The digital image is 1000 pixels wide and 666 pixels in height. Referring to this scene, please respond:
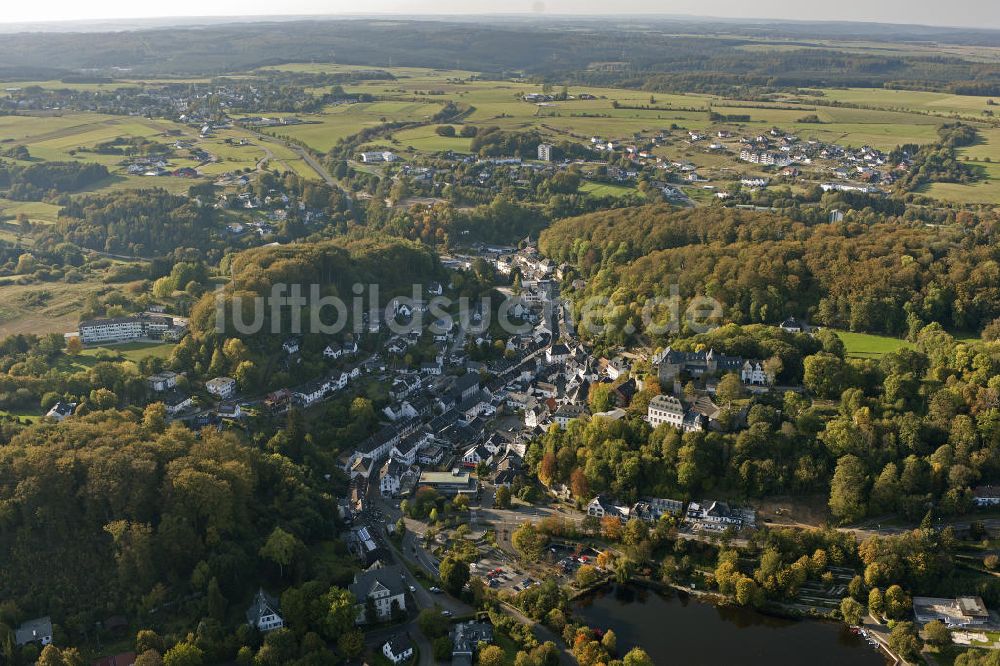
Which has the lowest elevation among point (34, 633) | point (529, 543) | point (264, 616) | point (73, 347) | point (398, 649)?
point (398, 649)

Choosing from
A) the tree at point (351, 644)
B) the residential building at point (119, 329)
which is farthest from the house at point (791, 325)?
the residential building at point (119, 329)

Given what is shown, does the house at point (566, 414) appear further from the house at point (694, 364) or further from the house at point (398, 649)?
the house at point (398, 649)

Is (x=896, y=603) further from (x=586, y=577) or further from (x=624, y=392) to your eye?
(x=624, y=392)

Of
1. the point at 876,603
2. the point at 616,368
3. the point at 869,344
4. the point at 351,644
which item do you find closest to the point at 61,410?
the point at 351,644

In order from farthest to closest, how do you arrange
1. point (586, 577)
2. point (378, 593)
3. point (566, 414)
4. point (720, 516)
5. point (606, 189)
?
point (606, 189)
point (566, 414)
point (720, 516)
point (586, 577)
point (378, 593)

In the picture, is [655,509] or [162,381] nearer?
[655,509]

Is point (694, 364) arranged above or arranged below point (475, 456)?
above

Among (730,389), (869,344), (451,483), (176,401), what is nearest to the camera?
(451,483)
